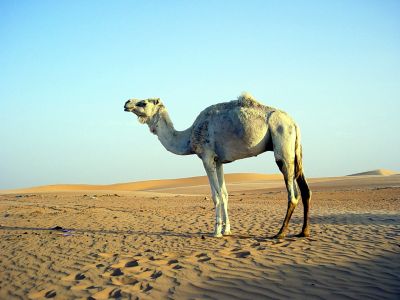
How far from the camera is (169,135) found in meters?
10.7

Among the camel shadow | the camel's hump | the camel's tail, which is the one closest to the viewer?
the camel's tail

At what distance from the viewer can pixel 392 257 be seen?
22.4 feet

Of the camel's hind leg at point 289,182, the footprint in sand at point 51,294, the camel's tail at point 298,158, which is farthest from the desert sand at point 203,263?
A: the camel's tail at point 298,158

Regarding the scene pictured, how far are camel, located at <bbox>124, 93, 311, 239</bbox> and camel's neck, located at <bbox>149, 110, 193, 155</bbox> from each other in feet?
0.09

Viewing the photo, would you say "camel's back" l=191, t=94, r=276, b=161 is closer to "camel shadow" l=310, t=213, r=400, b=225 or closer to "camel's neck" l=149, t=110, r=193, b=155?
"camel's neck" l=149, t=110, r=193, b=155

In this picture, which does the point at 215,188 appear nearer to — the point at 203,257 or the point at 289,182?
the point at 289,182

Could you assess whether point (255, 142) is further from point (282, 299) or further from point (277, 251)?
point (282, 299)

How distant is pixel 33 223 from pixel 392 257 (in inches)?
462

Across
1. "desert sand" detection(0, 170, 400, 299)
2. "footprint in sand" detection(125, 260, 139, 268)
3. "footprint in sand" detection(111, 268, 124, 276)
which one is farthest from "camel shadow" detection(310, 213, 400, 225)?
"footprint in sand" detection(111, 268, 124, 276)

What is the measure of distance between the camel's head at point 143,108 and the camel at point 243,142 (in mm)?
1107

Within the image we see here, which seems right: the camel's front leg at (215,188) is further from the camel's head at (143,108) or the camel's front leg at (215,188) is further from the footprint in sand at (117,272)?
the footprint in sand at (117,272)

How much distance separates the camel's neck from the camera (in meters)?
10.4

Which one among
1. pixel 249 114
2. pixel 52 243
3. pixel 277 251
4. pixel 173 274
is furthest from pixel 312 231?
pixel 52 243

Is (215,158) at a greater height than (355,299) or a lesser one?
greater
